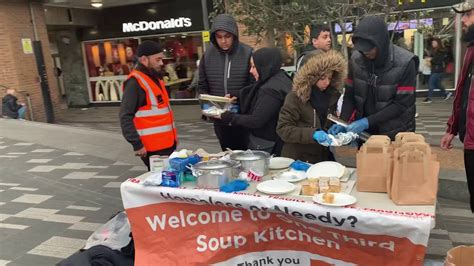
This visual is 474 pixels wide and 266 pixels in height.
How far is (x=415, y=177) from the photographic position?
6.84ft

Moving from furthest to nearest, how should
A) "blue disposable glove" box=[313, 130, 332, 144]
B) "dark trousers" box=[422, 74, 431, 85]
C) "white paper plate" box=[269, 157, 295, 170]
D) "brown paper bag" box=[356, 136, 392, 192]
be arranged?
"dark trousers" box=[422, 74, 431, 85], "white paper plate" box=[269, 157, 295, 170], "blue disposable glove" box=[313, 130, 332, 144], "brown paper bag" box=[356, 136, 392, 192]

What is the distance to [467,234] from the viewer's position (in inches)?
142

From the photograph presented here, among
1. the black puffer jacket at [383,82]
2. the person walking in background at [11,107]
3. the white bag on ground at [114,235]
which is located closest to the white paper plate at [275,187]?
the black puffer jacket at [383,82]

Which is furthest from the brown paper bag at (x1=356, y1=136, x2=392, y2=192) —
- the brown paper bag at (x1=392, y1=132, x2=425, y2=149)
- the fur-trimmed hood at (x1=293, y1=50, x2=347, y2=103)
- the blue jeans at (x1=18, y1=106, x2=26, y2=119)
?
the blue jeans at (x1=18, y1=106, x2=26, y2=119)

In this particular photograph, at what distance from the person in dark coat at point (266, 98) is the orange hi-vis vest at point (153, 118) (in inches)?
23.8

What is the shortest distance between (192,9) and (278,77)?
35.2 ft

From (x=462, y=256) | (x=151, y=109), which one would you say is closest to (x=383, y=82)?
(x=462, y=256)

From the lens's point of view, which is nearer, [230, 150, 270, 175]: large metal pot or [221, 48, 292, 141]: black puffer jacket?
[230, 150, 270, 175]: large metal pot

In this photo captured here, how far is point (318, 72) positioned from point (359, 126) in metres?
0.48

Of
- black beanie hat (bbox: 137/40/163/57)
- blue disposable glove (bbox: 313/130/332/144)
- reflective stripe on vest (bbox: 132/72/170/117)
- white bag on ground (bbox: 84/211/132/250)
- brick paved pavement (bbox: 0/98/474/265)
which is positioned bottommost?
brick paved pavement (bbox: 0/98/474/265)

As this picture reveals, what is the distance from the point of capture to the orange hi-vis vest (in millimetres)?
3574

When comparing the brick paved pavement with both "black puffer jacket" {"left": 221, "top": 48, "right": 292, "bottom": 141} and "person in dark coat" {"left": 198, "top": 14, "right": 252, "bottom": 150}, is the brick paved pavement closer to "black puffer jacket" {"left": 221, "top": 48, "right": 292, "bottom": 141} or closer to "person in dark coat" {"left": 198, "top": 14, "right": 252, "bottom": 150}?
"person in dark coat" {"left": 198, "top": 14, "right": 252, "bottom": 150}

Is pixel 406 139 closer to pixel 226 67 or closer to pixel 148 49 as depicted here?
pixel 226 67

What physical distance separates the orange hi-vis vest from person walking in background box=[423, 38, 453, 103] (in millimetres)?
9567
